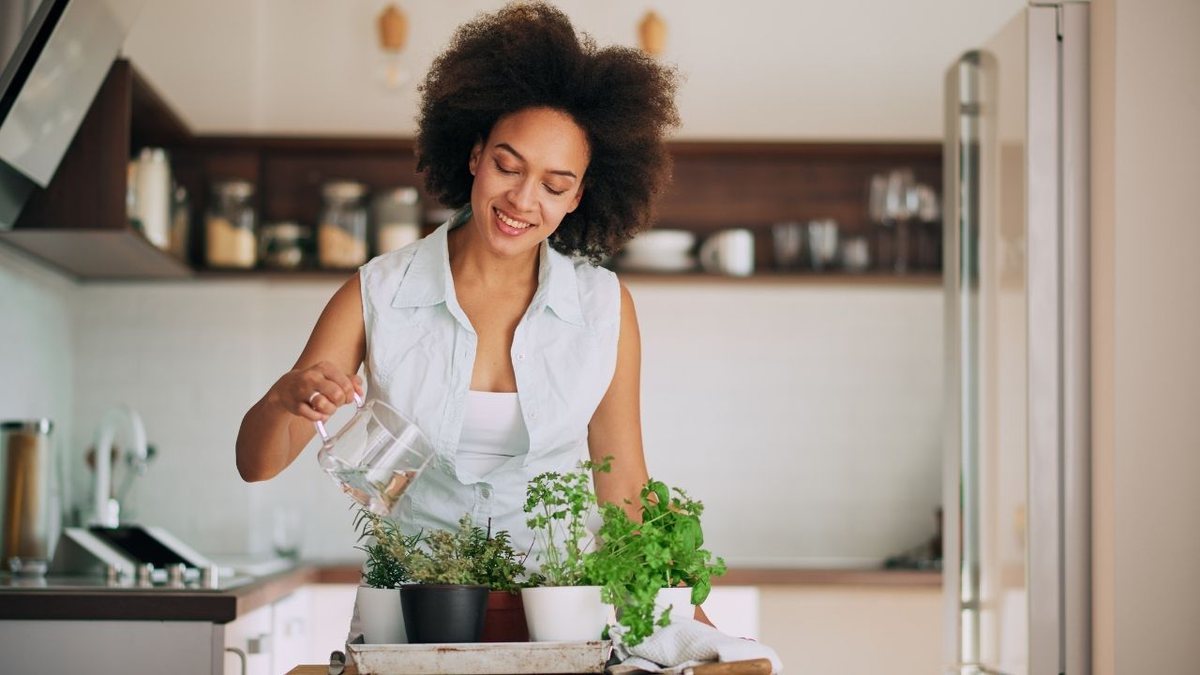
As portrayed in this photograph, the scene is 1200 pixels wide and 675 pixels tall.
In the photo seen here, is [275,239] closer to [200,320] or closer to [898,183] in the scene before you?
[200,320]

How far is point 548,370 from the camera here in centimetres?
201

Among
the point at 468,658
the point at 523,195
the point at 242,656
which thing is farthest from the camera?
the point at 242,656

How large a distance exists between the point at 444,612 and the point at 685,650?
0.83ft

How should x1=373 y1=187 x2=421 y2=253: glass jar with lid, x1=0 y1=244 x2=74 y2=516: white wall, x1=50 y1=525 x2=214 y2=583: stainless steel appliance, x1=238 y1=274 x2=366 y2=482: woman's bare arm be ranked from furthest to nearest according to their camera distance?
x1=373 y1=187 x2=421 y2=253: glass jar with lid, x1=0 y1=244 x2=74 y2=516: white wall, x1=50 y1=525 x2=214 y2=583: stainless steel appliance, x1=238 y1=274 x2=366 y2=482: woman's bare arm

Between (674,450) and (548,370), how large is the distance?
2500 mm

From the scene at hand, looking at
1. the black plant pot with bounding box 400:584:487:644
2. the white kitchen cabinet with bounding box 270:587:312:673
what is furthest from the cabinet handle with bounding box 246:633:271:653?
the black plant pot with bounding box 400:584:487:644

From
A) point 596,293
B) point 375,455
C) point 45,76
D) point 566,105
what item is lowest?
point 375,455

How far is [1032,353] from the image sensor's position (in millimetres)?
2344

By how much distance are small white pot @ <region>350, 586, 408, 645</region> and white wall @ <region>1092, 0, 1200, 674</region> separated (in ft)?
4.03

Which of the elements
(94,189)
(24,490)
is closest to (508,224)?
(94,189)

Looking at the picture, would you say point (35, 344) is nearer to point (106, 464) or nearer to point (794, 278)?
point (106, 464)

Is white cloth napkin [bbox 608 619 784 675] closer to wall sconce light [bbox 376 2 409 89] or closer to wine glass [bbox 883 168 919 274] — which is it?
wine glass [bbox 883 168 919 274]

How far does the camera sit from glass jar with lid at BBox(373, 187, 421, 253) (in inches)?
166

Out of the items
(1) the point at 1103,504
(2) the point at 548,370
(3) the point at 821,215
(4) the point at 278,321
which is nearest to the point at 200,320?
(4) the point at 278,321
